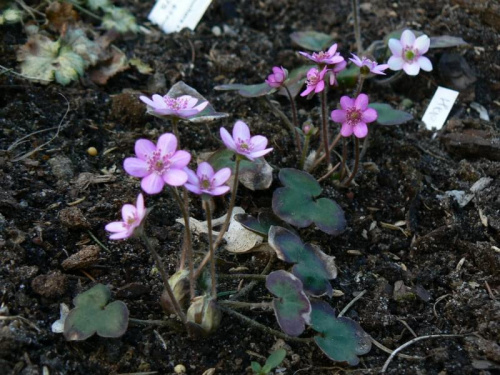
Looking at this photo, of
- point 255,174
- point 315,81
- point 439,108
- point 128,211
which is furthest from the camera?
point 439,108

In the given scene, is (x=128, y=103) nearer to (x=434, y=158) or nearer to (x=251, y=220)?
(x=251, y=220)

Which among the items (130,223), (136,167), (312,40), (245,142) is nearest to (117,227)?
(130,223)

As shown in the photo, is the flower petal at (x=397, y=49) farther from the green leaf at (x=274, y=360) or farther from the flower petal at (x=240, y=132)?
the green leaf at (x=274, y=360)

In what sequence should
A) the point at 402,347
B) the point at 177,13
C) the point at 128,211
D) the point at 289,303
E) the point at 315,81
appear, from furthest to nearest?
the point at 177,13
the point at 315,81
the point at 402,347
the point at 289,303
the point at 128,211

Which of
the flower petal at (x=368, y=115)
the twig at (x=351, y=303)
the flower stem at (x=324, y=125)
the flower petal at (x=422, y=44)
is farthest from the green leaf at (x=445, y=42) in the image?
the twig at (x=351, y=303)

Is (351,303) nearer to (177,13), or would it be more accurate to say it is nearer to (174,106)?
(174,106)

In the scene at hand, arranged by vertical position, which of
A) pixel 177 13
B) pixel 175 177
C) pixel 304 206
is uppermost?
pixel 175 177
